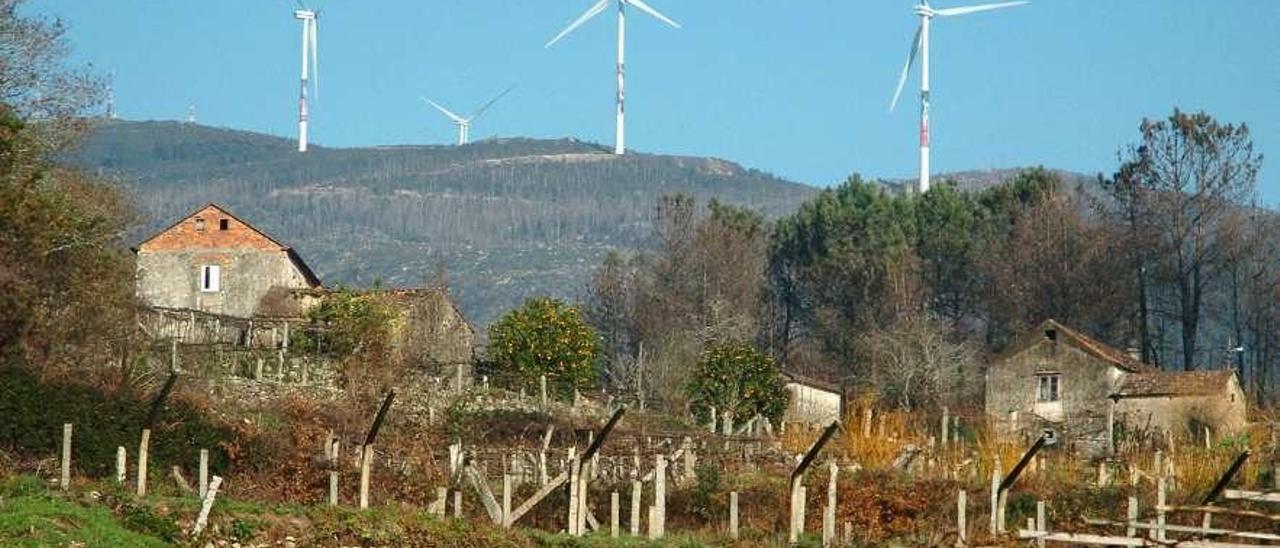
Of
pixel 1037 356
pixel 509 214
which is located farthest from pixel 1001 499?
pixel 509 214

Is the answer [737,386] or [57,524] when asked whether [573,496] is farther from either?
[737,386]

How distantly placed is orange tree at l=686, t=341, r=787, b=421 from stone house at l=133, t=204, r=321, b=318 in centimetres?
1395

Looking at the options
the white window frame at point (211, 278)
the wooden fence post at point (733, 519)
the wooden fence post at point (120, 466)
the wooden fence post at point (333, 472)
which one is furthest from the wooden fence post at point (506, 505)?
the white window frame at point (211, 278)

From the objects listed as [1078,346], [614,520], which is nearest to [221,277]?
[1078,346]

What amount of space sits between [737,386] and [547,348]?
4.91 metres

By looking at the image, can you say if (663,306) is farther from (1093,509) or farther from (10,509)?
(10,509)

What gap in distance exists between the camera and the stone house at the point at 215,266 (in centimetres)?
7112

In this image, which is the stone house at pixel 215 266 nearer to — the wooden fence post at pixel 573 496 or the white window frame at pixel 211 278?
the white window frame at pixel 211 278

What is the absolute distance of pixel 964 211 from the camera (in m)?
96.2

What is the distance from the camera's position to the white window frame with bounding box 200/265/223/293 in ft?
234

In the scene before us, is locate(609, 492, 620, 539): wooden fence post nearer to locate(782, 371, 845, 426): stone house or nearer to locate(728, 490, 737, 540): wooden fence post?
locate(728, 490, 737, 540): wooden fence post

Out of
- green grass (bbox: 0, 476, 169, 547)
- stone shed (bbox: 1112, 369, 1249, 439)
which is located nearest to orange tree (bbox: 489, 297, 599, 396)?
stone shed (bbox: 1112, 369, 1249, 439)

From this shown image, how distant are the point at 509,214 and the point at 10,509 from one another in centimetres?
17171

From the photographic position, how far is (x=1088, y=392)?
66.5 m
